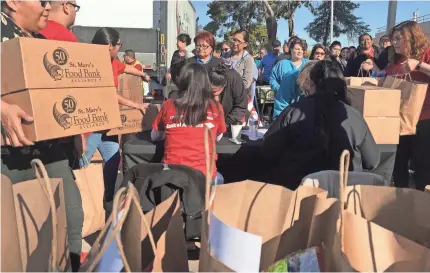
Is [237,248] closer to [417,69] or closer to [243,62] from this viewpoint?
[417,69]

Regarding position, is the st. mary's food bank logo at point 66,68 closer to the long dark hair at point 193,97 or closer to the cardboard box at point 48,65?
the cardboard box at point 48,65

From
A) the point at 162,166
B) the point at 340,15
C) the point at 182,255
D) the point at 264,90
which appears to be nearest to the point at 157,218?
the point at 182,255

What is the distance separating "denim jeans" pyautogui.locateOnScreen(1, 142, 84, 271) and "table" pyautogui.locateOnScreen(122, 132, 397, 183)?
3.31 ft

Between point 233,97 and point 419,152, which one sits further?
point 233,97

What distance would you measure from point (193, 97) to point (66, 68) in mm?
1068

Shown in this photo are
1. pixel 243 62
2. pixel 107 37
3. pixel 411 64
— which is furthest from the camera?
pixel 243 62

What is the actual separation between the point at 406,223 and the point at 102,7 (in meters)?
8.78

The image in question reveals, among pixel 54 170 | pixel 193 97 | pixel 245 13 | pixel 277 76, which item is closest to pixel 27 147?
pixel 54 170

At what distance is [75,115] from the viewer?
165 cm

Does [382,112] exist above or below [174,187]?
above

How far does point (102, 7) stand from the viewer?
28.9ft

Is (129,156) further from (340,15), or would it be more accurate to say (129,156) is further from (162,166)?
(340,15)

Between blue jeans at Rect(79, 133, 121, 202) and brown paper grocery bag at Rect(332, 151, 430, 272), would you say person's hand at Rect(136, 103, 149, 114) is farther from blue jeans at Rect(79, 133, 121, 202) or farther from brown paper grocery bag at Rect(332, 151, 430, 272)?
brown paper grocery bag at Rect(332, 151, 430, 272)

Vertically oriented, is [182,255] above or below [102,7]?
below
